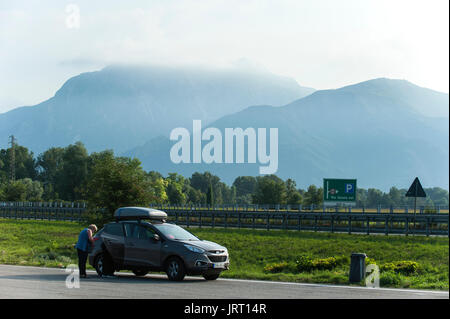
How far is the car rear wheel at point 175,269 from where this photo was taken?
1890 cm

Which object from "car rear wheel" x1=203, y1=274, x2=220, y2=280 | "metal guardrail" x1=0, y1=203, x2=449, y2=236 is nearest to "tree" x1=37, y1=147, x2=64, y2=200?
"metal guardrail" x1=0, y1=203, x2=449, y2=236

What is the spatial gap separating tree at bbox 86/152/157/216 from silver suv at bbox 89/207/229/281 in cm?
1278

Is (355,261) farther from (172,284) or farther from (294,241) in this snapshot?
(294,241)

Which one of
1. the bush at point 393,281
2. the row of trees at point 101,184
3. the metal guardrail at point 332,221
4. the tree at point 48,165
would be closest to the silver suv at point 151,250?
the bush at point 393,281

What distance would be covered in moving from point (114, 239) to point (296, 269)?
7597mm

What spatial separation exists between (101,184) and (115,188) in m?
0.77

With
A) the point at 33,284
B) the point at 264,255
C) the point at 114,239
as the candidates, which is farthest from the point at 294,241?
the point at 33,284

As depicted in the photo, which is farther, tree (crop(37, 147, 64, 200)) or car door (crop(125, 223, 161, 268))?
tree (crop(37, 147, 64, 200))

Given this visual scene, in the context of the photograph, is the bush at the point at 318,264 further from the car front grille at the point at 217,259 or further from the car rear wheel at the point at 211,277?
the car front grille at the point at 217,259

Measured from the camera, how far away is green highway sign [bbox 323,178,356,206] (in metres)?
70.2

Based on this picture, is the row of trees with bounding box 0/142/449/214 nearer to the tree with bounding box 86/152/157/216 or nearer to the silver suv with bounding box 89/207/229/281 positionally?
the tree with bounding box 86/152/157/216

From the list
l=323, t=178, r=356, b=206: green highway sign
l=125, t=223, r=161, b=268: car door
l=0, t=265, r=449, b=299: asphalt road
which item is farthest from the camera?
l=323, t=178, r=356, b=206: green highway sign

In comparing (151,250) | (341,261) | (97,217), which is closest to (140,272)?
(151,250)
